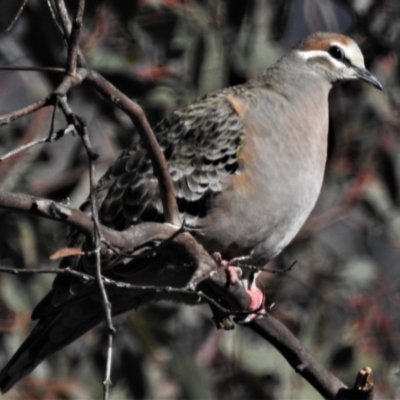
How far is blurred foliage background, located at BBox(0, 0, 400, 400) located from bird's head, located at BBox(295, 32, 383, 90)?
0.35 metres

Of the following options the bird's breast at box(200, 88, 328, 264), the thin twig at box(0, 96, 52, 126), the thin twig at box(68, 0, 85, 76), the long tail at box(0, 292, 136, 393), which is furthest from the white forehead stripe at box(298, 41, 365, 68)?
the thin twig at box(0, 96, 52, 126)

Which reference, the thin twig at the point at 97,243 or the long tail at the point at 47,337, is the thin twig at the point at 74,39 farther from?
the long tail at the point at 47,337

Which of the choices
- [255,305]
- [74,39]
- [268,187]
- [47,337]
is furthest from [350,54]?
[74,39]

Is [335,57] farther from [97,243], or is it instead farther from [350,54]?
[97,243]

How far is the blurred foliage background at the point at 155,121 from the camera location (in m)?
5.01

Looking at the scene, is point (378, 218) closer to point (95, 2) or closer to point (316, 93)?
point (316, 93)

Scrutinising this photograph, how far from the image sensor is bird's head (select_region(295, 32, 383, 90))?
4395mm

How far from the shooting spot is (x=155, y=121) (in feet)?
17.6

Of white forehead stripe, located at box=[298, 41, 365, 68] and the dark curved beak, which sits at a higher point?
white forehead stripe, located at box=[298, 41, 365, 68]

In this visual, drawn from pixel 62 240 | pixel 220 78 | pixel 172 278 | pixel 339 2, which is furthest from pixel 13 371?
pixel 339 2

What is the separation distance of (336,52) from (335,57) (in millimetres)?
22

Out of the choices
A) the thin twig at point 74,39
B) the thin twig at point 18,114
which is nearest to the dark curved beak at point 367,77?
the thin twig at point 74,39

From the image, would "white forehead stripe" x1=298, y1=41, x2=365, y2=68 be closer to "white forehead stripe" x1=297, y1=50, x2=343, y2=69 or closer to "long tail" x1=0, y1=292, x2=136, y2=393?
"white forehead stripe" x1=297, y1=50, x2=343, y2=69

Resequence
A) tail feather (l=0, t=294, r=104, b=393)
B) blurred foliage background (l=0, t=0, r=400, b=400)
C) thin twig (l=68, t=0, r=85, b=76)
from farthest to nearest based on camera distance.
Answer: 1. blurred foliage background (l=0, t=0, r=400, b=400)
2. tail feather (l=0, t=294, r=104, b=393)
3. thin twig (l=68, t=0, r=85, b=76)
